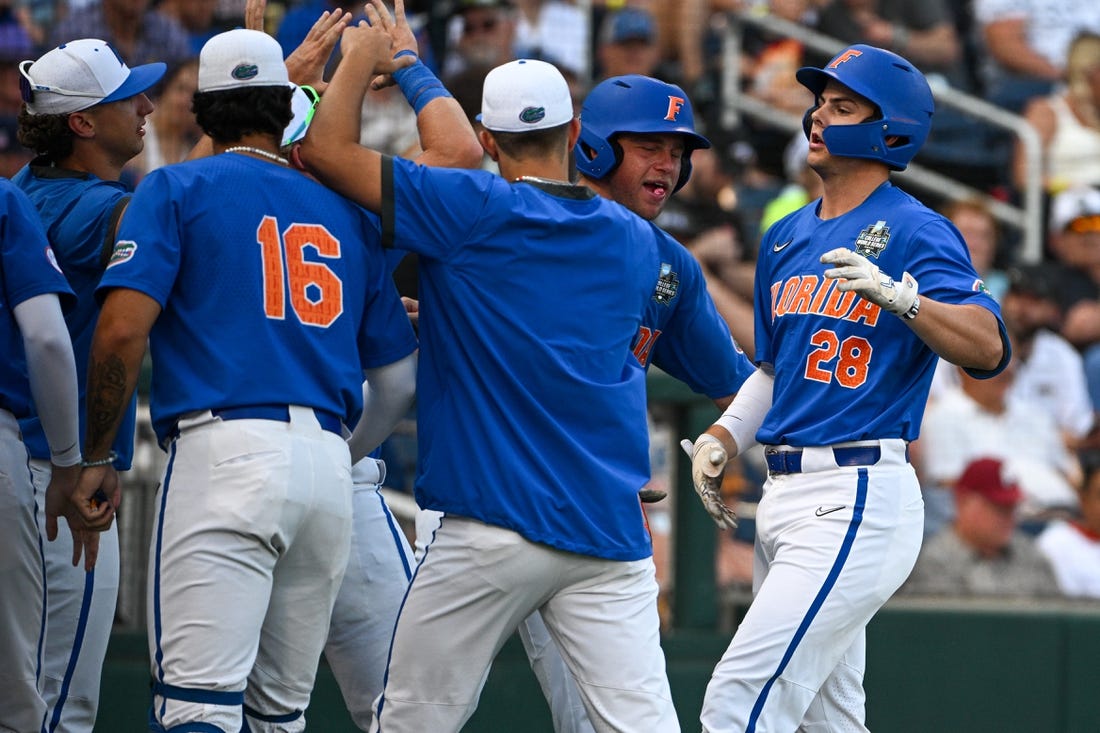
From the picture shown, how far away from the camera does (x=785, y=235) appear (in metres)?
4.71

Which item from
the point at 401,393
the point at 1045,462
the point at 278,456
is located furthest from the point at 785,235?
the point at 1045,462

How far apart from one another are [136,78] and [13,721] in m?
1.87

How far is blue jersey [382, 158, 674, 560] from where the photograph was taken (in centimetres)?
376

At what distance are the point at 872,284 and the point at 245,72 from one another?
1685 mm

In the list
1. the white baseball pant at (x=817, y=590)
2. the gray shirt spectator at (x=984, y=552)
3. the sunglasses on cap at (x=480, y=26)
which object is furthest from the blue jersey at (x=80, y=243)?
the sunglasses on cap at (x=480, y=26)

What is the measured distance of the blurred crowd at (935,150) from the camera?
7.65m

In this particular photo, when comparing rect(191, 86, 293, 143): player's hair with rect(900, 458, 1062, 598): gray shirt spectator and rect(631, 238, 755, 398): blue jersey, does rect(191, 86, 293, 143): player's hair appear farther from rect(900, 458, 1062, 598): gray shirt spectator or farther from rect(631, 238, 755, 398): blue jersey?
rect(900, 458, 1062, 598): gray shirt spectator

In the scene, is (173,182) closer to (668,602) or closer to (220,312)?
(220,312)

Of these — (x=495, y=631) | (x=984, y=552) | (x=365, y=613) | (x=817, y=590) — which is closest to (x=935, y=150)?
(x=984, y=552)

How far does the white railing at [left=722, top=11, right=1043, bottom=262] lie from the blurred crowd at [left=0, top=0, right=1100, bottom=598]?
0.06 m

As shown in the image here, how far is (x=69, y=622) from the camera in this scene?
171 inches

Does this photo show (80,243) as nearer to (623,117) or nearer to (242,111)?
(242,111)

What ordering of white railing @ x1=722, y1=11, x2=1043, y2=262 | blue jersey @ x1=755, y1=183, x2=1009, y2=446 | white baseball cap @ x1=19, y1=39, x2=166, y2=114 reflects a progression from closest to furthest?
1. blue jersey @ x1=755, y1=183, x2=1009, y2=446
2. white baseball cap @ x1=19, y1=39, x2=166, y2=114
3. white railing @ x1=722, y1=11, x2=1043, y2=262

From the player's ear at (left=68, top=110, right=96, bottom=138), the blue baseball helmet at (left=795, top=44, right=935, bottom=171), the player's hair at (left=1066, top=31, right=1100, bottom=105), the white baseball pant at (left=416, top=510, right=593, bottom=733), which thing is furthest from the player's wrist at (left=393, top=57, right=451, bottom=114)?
the player's hair at (left=1066, top=31, right=1100, bottom=105)
